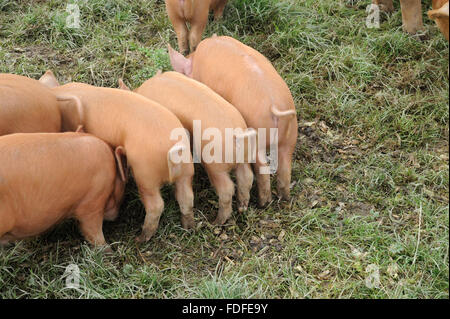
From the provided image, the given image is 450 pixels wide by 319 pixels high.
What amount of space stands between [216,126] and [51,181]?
993 mm

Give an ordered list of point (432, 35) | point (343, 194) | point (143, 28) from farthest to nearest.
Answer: point (143, 28), point (432, 35), point (343, 194)

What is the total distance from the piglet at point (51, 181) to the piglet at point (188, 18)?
1653mm

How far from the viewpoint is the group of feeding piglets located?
3.13m

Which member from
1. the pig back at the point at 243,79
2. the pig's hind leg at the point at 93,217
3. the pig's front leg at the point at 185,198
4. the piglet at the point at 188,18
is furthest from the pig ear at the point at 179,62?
the pig's hind leg at the point at 93,217

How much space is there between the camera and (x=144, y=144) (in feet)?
10.8

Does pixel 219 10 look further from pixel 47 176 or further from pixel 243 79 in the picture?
pixel 47 176

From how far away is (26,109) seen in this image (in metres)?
3.54

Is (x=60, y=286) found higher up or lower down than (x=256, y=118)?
lower down

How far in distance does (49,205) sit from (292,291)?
1.45 meters

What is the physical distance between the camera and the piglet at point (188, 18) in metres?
4.51

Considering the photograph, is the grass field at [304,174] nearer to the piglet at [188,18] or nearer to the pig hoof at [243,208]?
the pig hoof at [243,208]

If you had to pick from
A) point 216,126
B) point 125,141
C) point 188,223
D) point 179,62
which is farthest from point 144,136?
point 179,62

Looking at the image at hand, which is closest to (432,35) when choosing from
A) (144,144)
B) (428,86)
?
(428,86)

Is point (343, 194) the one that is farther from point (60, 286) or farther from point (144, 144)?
point (60, 286)
